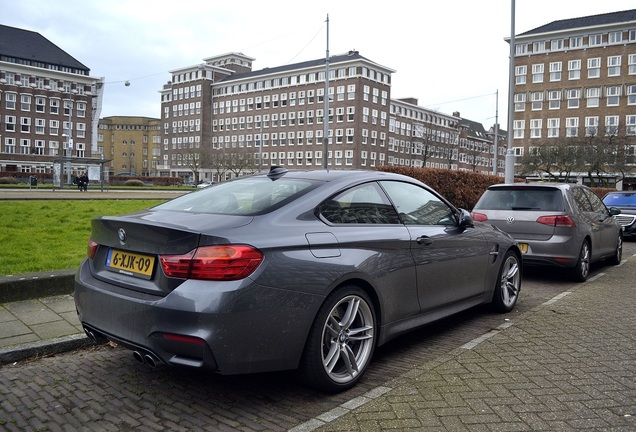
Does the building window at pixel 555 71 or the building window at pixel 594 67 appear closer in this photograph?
the building window at pixel 594 67

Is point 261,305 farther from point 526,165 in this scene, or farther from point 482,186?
point 526,165

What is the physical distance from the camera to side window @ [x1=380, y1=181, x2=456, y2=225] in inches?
186

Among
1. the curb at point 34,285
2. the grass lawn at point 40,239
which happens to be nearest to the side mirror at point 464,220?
the curb at point 34,285

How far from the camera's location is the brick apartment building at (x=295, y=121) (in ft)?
311

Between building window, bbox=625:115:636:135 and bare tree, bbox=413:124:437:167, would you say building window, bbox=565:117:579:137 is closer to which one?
building window, bbox=625:115:636:135

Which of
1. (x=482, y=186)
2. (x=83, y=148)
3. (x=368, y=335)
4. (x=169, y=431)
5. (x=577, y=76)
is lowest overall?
(x=169, y=431)

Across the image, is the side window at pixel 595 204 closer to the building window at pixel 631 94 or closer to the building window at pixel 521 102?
the building window at pixel 631 94

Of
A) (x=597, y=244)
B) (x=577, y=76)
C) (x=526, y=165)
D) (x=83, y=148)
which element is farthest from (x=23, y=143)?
(x=597, y=244)

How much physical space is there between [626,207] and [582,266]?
9.30 metres

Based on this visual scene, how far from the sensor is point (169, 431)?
3.22 metres

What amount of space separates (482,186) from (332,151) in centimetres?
7975

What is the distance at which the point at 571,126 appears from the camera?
7475 cm

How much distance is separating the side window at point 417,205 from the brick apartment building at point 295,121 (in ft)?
266

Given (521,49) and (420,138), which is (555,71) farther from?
(420,138)
